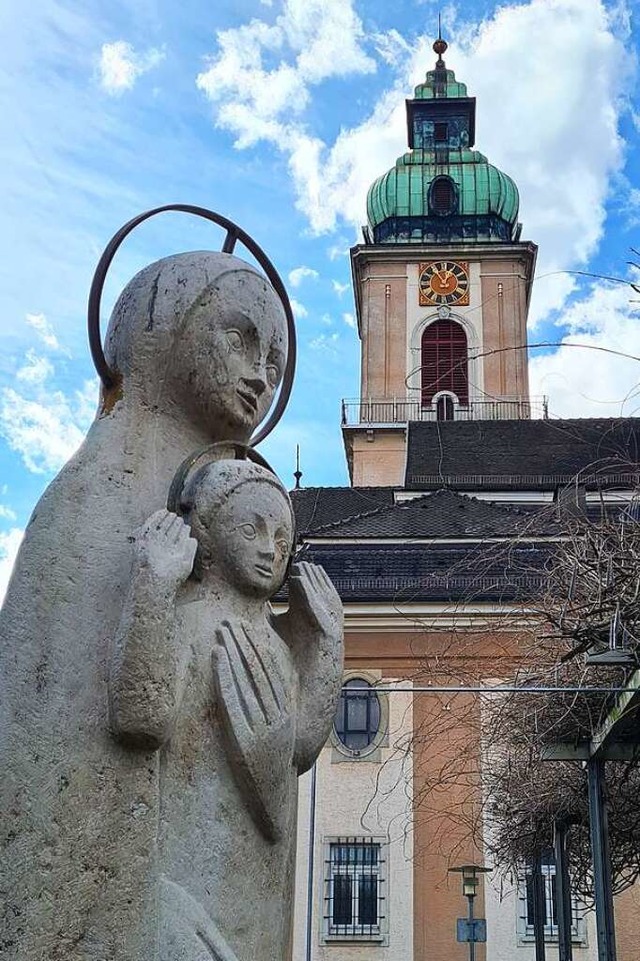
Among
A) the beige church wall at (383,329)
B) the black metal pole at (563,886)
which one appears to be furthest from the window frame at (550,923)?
the beige church wall at (383,329)

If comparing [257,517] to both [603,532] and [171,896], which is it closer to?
[171,896]

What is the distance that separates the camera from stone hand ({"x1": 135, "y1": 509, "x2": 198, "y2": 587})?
8.66 feet

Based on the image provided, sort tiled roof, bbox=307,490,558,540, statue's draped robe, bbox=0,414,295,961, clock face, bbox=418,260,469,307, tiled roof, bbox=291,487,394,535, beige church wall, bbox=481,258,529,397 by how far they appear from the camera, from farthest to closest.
A: 1. clock face, bbox=418,260,469,307
2. beige church wall, bbox=481,258,529,397
3. tiled roof, bbox=291,487,394,535
4. tiled roof, bbox=307,490,558,540
5. statue's draped robe, bbox=0,414,295,961

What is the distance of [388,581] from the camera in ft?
71.2

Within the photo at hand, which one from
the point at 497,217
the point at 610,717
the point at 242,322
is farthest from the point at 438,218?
the point at 242,322

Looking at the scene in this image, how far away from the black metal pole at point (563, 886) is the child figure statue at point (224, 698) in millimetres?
9266

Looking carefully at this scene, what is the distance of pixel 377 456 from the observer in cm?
3838

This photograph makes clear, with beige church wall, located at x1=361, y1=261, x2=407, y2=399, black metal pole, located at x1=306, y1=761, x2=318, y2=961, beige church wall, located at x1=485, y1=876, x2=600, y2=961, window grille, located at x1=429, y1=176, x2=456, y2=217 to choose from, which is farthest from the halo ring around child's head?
window grille, located at x1=429, y1=176, x2=456, y2=217

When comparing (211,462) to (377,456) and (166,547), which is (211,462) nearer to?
(166,547)

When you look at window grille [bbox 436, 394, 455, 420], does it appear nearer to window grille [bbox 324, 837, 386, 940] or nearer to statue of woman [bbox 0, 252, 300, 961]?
window grille [bbox 324, 837, 386, 940]

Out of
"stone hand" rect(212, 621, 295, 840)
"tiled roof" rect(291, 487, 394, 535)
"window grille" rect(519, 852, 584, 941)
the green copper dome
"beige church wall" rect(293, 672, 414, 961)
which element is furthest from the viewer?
the green copper dome

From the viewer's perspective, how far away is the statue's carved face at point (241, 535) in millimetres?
2898

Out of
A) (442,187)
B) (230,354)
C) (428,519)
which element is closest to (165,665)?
(230,354)

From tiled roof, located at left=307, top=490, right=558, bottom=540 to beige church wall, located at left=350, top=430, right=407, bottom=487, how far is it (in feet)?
38.2
